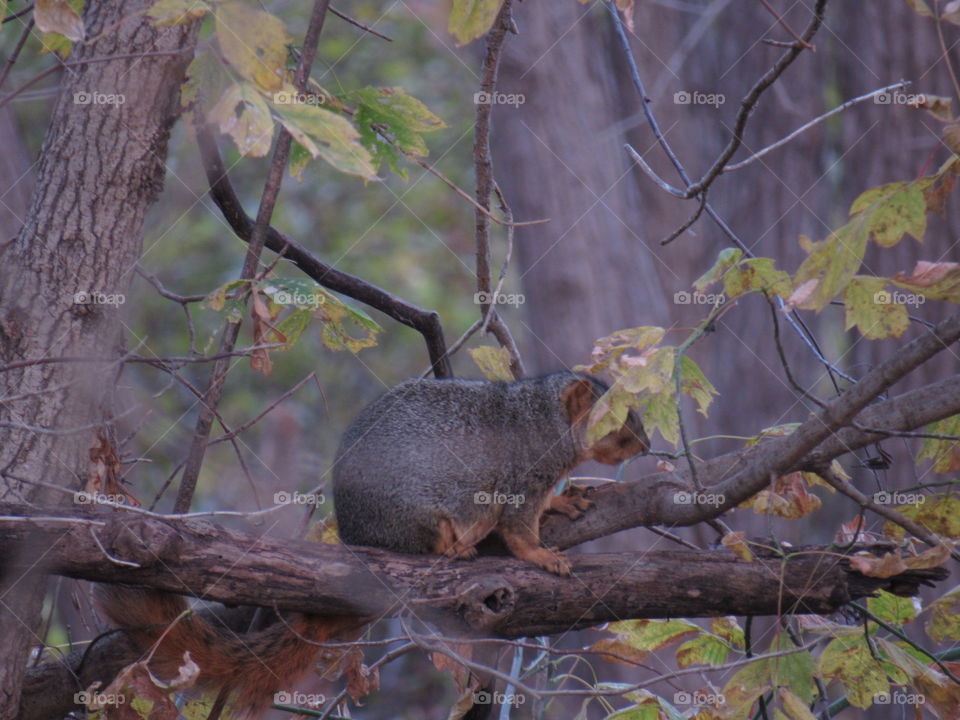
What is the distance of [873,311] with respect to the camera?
8.38 ft

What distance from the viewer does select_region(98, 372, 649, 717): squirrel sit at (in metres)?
2.84

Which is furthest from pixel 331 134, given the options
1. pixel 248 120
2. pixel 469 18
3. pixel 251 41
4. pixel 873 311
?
pixel 873 311

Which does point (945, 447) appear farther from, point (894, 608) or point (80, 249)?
point (80, 249)

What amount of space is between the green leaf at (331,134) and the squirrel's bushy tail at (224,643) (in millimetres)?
1359

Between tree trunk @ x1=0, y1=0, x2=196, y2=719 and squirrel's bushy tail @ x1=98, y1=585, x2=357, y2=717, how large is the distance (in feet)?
0.81

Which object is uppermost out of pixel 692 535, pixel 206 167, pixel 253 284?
pixel 206 167

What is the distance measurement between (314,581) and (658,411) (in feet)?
3.36

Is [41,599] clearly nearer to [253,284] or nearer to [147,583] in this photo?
[147,583]

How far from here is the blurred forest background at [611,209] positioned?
604cm

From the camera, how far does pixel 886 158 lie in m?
6.16

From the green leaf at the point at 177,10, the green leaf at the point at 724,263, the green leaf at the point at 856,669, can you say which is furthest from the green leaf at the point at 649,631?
the green leaf at the point at 177,10

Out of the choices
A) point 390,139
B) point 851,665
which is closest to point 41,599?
point 390,139

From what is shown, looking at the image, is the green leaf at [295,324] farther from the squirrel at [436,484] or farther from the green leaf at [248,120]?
the green leaf at [248,120]

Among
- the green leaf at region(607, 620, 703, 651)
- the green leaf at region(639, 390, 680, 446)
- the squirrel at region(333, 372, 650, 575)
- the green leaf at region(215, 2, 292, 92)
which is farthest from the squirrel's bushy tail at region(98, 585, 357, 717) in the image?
the green leaf at region(215, 2, 292, 92)
